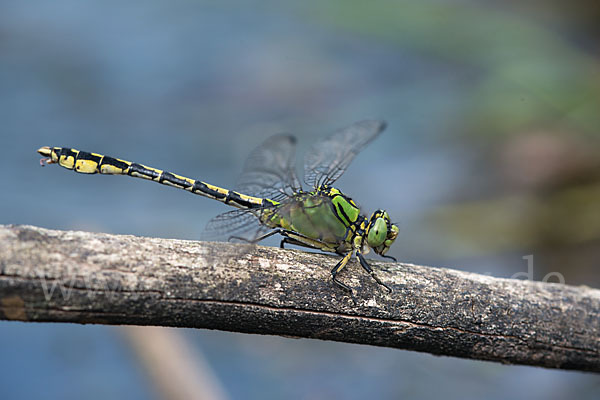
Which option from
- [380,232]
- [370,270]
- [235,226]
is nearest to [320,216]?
[380,232]

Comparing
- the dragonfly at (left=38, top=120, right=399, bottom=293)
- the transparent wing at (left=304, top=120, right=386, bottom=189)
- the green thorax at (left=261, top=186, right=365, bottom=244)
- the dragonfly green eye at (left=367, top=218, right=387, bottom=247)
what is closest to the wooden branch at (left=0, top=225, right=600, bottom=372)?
the dragonfly at (left=38, top=120, right=399, bottom=293)

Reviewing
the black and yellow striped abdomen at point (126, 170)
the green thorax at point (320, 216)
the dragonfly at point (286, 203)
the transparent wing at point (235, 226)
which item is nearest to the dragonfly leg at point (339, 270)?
the dragonfly at point (286, 203)

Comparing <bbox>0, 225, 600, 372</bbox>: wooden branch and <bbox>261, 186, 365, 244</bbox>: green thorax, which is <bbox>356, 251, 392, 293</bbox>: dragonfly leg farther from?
<bbox>261, 186, 365, 244</bbox>: green thorax

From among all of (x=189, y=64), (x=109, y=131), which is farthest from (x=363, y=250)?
(x=189, y=64)

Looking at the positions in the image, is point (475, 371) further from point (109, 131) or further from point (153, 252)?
point (109, 131)

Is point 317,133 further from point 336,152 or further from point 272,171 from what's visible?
point 272,171

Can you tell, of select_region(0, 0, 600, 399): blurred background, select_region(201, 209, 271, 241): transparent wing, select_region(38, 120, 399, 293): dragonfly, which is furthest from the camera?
select_region(0, 0, 600, 399): blurred background
